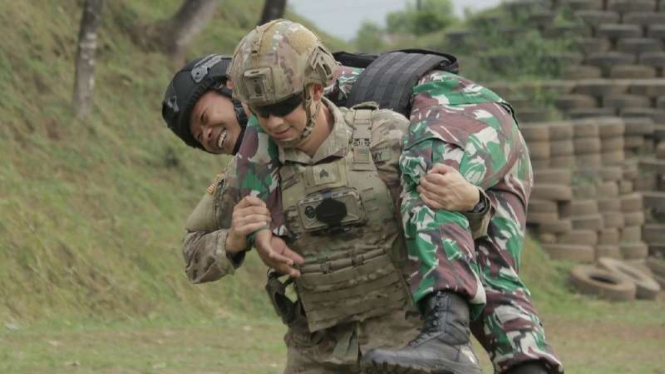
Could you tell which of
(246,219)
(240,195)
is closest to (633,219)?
(240,195)

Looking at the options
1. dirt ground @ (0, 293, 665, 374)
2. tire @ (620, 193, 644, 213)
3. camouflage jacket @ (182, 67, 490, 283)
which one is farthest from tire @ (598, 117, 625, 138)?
camouflage jacket @ (182, 67, 490, 283)

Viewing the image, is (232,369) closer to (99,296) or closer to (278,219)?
(99,296)

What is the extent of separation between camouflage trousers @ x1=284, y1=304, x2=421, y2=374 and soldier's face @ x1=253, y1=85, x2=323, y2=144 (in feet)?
2.07

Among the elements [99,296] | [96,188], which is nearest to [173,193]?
[96,188]

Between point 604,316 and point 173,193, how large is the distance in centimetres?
437

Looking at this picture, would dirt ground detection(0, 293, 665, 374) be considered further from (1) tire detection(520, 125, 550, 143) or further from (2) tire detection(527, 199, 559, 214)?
(1) tire detection(520, 125, 550, 143)

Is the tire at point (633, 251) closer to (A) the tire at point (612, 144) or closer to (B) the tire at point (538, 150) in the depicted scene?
(A) the tire at point (612, 144)

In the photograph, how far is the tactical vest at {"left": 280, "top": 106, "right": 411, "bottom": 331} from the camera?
4598mm

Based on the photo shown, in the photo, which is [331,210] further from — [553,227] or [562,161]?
[562,161]

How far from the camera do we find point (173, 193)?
13.5 meters

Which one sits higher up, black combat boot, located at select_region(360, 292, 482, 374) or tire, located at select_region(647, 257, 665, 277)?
black combat boot, located at select_region(360, 292, 482, 374)

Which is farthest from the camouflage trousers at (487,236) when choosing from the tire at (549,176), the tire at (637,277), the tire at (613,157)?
the tire at (613,157)

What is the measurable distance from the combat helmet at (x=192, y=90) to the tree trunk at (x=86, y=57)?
8.09 m

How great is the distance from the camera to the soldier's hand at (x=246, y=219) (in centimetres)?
460
